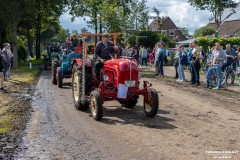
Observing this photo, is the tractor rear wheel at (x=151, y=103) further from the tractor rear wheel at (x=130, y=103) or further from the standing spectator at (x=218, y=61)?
the standing spectator at (x=218, y=61)

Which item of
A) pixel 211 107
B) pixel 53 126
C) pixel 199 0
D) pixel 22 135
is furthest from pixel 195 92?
pixel 199 0

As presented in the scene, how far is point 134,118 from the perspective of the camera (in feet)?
28.0

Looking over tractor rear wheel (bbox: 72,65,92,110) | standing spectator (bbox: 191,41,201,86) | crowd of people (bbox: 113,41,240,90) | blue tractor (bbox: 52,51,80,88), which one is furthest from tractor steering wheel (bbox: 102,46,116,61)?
standing spectator (bbox: 191,41,201,86)

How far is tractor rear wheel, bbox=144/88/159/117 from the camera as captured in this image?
8.28 m

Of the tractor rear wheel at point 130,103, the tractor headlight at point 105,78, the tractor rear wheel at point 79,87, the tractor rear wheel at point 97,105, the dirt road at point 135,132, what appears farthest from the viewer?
the tractor rear wheel at point 130,103

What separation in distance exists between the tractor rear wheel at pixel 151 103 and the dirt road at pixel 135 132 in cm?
17

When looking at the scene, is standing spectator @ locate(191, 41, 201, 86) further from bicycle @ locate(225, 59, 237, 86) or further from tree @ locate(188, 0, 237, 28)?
tree @ locate(188, 0, 237, 28)

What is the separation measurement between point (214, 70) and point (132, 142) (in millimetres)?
8223

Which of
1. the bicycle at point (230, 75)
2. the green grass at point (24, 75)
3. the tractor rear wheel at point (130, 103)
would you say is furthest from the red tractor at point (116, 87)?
the green grass at point (24, 75)

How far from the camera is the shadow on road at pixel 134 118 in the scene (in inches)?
311

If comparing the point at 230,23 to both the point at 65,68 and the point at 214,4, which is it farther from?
the point at 65,68

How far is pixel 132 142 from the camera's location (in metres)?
6.53

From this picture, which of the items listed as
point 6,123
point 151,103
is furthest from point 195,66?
point 6,123

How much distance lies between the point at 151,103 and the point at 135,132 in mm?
1373
